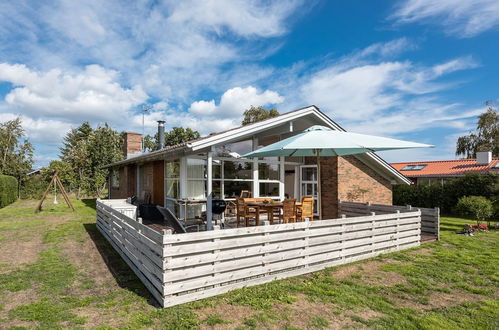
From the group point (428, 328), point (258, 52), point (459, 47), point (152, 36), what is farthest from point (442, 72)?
point (428, 328)

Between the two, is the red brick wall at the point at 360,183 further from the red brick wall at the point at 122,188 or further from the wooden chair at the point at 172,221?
the red brick wall at the point at 122,188

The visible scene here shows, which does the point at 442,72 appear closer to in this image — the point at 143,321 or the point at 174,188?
the point at 174,188

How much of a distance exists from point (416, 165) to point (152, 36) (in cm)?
2528

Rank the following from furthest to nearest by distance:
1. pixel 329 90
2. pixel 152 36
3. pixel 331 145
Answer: pixel 329 90 → pixel 152 36 → pixel 331 145

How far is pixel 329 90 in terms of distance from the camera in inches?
535

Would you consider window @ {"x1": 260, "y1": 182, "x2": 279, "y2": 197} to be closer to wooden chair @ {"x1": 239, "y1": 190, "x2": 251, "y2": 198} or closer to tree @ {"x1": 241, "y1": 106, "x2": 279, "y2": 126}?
wooden chair @ {"x1": 239, "y1": 190, "x2": 251, "y2": 198}

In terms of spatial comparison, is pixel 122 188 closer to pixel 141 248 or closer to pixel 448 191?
pixel 141 248

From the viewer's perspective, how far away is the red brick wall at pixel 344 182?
1135 cm

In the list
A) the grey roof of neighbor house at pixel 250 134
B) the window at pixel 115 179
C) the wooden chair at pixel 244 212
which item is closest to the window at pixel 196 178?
the grey roof of neighbor house at pixel 250 134

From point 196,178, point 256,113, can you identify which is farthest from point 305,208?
point 256,113

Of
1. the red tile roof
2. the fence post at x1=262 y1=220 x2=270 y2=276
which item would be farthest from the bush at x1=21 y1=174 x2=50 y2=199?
the red tile roof

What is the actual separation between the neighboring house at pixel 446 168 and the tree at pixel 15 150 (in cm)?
3519

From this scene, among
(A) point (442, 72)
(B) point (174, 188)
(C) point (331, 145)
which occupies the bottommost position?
(B) point (174, 188)

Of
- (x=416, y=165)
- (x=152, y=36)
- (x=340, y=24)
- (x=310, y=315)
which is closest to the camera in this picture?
(x=310, y=315)
